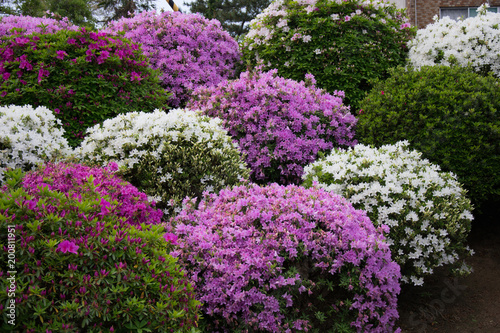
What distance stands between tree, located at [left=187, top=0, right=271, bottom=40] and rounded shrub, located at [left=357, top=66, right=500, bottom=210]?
29.5m

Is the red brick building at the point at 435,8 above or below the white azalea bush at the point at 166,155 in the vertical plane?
above

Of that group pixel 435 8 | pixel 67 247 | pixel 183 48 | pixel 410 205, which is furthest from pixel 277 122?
pixel 435 8

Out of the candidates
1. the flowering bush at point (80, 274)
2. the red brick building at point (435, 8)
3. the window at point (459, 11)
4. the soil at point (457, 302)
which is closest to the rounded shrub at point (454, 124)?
the soil at point (457, 302)

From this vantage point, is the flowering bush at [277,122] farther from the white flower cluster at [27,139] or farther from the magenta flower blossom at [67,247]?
the magenta flower blossom at [67,247]

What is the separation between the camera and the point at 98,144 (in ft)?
15.7

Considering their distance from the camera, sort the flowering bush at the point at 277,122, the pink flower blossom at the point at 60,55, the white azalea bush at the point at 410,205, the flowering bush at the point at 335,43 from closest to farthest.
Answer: the white azalea bush at the point at 410,205, the pink flower blossom at the point at 60,55, the flowering bush at the point at 277,122, the flowering bush at the point at 335,43

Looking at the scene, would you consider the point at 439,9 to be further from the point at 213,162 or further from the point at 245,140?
the point at 213,162

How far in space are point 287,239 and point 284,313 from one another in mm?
606

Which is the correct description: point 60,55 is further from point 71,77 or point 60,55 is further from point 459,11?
point 459,11

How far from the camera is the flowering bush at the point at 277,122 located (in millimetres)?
6148

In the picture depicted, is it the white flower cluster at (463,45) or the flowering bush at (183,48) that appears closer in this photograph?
the white flower cluster at (463,45)

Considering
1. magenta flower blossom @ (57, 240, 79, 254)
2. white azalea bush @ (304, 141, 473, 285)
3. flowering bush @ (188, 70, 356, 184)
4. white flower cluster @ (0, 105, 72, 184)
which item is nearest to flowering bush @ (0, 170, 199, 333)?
magenta flower blossom @ (57, 240, 79, 254)

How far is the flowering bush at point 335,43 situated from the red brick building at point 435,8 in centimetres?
1541

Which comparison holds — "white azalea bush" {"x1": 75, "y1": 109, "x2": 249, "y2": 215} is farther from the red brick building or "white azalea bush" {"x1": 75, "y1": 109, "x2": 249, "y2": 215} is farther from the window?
the window
